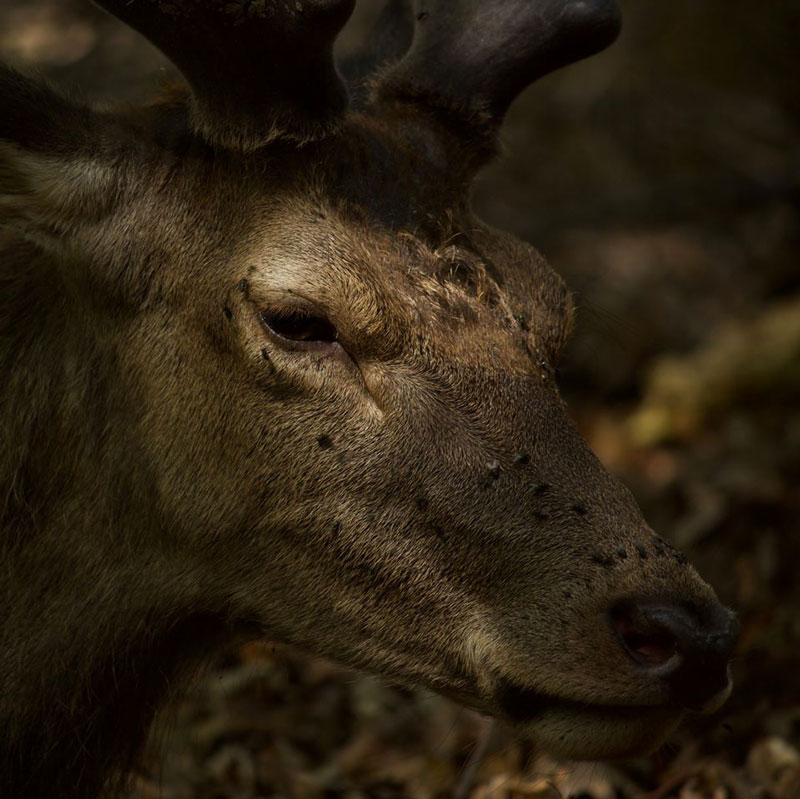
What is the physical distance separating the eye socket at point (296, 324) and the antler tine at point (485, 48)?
4.06ft

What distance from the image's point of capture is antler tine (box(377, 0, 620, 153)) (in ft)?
16.4

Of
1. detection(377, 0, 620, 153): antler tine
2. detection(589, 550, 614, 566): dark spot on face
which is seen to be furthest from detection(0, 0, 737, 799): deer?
detection(377, 0, 620, 153): antler tine

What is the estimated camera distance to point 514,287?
15.2 feet

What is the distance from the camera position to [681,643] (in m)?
3.75

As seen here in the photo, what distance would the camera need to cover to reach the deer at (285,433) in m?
4.02

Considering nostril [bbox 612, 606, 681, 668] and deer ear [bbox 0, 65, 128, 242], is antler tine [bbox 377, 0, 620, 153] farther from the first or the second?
nostril [bbox 612, 606, 681, 668]

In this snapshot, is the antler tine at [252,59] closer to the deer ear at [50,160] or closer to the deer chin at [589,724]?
the deer ear at [50,160]

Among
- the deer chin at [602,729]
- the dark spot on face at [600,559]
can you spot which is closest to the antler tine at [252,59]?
the dark spot on face at [600,559]

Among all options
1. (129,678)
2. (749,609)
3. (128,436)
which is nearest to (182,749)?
(129,678)

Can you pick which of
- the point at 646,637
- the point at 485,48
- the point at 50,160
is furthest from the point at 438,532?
the point at 485,48

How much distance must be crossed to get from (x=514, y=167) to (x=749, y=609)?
6.73 m

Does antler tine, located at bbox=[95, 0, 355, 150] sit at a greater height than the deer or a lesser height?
greater

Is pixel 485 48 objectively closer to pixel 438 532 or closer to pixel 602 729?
pixel 438 532

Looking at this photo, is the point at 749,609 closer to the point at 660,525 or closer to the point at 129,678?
the point at 660,525
